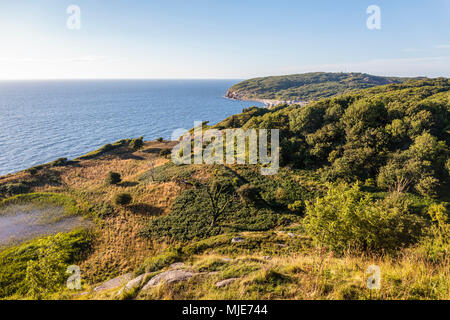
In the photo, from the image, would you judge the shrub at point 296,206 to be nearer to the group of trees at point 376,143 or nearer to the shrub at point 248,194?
the shrub at point 248,194

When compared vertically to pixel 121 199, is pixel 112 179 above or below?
above

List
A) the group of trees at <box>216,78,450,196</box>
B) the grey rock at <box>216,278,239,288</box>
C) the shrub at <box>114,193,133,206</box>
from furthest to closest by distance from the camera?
the shrub at <box>114,193,133,206</box>
the group of trees at <box>216,78,450,196</box>
the grey rock at <box>216,278,239,288</box>

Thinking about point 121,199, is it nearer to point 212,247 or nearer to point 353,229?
point 212,247

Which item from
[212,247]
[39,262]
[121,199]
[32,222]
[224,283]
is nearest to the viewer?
[224,283]

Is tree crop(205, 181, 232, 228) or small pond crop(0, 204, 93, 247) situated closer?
tree crop(205, 181, 232, 228)

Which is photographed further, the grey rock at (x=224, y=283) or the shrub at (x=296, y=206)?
the shrub at (x=296, y=206)

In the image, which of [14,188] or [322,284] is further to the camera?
[14,188]

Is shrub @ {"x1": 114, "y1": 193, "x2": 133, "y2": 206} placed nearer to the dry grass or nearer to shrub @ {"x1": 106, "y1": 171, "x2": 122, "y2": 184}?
shrub @ {"x1": 106, "y1": 171, "x2": 122, "y2": 184}

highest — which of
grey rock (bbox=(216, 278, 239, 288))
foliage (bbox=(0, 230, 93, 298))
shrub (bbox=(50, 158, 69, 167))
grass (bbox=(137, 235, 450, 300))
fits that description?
grass (bbox=(137, 235, 450, 300))

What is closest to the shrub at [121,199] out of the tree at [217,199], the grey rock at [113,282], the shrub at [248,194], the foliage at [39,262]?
the foliage at [39,262]

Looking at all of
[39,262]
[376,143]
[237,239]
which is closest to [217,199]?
[237,239]

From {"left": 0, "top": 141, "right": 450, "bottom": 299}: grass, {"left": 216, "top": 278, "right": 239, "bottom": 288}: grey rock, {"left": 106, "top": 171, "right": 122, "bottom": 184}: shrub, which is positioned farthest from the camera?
{"left": 106, "top": 171, "right": 122, "bottom": 184}: shrub

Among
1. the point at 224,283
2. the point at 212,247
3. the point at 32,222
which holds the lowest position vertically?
the point at 32,222

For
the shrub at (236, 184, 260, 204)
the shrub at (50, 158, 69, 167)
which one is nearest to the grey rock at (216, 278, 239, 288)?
the shrub at (236, 184, 260, 204)
